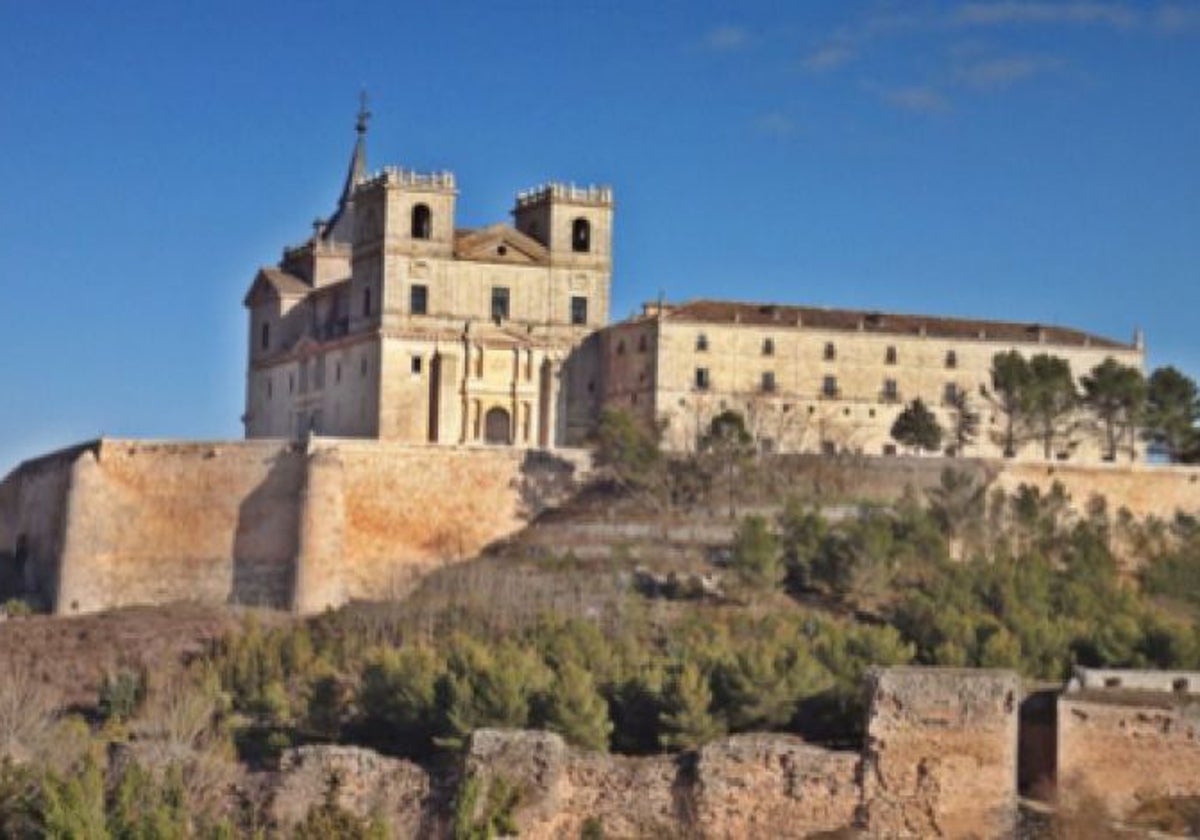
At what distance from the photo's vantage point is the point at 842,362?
6394 centimetres

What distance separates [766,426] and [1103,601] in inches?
553

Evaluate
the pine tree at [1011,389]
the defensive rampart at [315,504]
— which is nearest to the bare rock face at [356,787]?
the defensive rampart at [315,504]

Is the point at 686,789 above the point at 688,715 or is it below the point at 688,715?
below

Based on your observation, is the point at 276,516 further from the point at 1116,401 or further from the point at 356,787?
the point at 356,787

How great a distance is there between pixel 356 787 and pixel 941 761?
629 cm

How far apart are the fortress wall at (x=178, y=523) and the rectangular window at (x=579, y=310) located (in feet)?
26.2

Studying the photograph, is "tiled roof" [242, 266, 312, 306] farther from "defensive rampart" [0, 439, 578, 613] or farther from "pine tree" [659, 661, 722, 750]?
"pine tree" [659, 661, 722, 750]

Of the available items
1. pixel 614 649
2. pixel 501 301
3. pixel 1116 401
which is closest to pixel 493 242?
pixel 501 301

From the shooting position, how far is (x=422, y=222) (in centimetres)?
6294

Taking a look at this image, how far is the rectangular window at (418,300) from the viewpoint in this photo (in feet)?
204

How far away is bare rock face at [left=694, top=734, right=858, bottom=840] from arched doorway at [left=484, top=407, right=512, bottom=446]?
28.5 metres

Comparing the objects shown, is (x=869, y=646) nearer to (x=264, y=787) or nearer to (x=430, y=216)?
(x=264, y=787)

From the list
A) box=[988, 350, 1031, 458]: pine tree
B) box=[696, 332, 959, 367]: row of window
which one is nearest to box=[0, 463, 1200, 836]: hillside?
box=[988, 350, 1031, 458]: pine tree

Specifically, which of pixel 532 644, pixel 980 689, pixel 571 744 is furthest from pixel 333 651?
pixel 980 689
